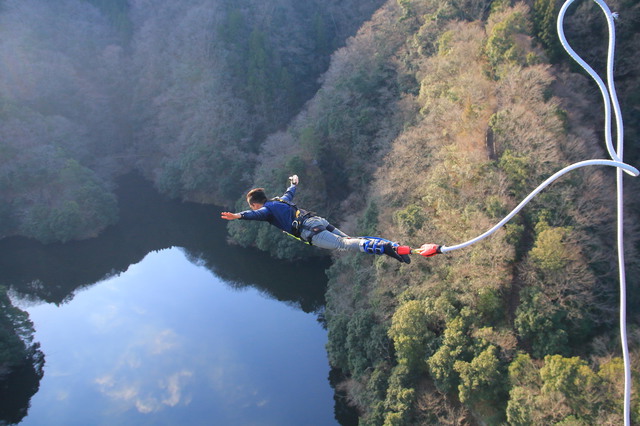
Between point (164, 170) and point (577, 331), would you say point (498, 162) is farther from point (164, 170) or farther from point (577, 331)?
point (164, 170)

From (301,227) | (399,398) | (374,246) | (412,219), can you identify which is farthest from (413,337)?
(374,246)

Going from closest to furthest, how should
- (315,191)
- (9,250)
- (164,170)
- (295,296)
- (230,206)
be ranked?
(295,296), (315,191), (9,250), (230,206), (164,170)

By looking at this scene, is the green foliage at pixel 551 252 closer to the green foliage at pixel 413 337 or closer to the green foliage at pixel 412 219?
the green foliage at pixel 413 337

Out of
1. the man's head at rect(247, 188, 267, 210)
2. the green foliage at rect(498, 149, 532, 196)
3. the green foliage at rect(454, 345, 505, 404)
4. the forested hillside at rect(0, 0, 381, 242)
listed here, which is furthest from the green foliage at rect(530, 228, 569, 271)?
the forested hillside at rect(0, 0, 381, 242)

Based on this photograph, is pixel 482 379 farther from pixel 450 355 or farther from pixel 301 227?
pixel 301 227

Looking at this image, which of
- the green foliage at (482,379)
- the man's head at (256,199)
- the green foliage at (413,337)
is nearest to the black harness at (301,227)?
the man's head at (256,199)

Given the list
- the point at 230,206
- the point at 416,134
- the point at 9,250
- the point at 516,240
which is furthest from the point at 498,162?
the point at 9,250

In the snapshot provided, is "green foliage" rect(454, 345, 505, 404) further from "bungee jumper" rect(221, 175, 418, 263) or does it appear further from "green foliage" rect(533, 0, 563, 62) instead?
"green foliage" rect(533, 0, 563, 62)
